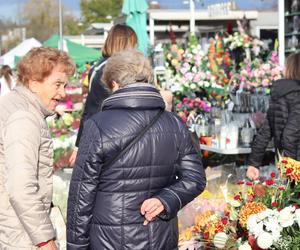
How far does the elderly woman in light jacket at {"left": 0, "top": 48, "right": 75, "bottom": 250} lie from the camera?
2518mm

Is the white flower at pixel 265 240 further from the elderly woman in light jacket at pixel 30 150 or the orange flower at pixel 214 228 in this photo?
the elderly woman in light jacket at pixel 30 150

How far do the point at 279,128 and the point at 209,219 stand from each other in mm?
1255

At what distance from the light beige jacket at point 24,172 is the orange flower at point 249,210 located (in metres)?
0.86

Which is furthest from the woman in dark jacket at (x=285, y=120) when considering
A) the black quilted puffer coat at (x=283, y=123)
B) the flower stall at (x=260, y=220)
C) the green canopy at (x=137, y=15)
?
the green canopy at (x=137, y=15)

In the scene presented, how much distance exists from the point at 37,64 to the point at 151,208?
2.49 feet

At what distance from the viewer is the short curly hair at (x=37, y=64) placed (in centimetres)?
273

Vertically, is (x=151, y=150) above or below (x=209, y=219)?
above

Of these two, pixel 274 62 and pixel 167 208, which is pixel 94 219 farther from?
pixel 274 62

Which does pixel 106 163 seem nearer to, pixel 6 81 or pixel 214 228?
pixel 214 228

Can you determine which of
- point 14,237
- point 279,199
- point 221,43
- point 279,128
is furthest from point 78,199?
point 221,43

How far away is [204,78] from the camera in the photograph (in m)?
8.42

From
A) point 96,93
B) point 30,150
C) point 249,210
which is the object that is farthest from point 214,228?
point 96,93

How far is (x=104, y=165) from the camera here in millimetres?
2643

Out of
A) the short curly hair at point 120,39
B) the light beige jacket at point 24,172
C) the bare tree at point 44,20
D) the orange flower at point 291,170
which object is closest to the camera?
the light beige jacket at point 24,172
